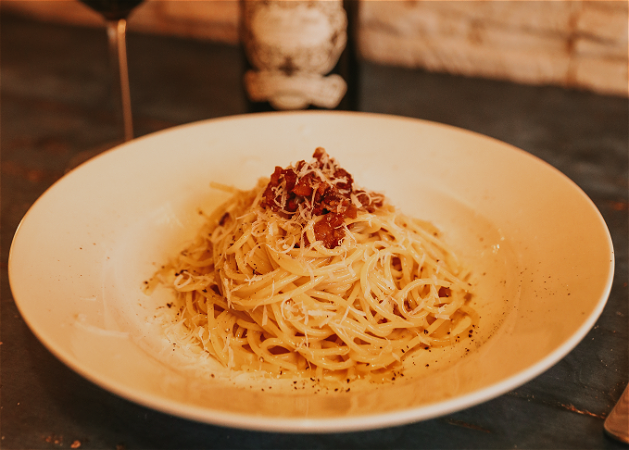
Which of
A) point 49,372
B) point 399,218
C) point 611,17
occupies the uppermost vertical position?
point 611,17

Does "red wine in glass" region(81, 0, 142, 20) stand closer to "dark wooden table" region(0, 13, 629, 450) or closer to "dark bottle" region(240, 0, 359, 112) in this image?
"dark bottle" region(240, 0, 359, 112)

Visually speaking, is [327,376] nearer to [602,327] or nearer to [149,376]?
[149,376]

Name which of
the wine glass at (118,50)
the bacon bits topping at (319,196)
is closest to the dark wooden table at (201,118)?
the wine glass at (118,50)

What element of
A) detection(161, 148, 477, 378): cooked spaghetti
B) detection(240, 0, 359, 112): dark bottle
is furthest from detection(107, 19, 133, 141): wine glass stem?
detection(161, 148, 477, 378): cooked spaghetti

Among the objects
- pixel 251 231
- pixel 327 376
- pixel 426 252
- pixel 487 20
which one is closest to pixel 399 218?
pixel 426 252

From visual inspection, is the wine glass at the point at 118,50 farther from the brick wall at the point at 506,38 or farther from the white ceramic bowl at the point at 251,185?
the brick wall at the point at 506,38
